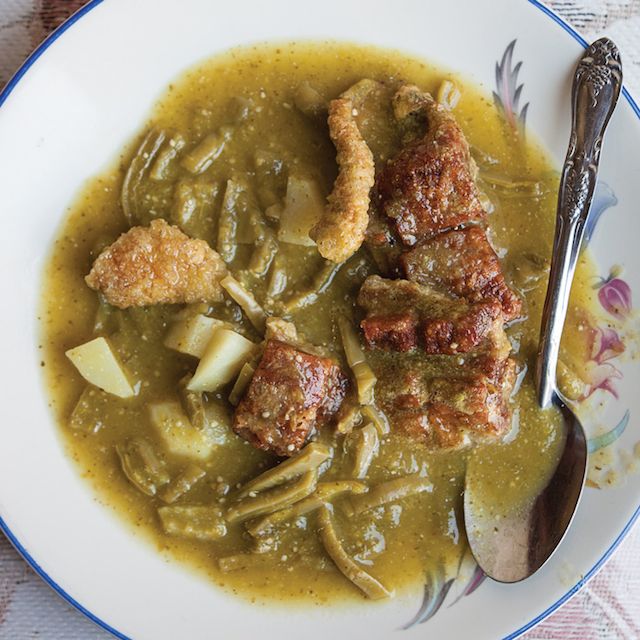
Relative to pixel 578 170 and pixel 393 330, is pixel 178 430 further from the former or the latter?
pixel 578 170

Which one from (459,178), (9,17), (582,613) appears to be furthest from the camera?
(582,613)

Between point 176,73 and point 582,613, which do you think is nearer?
point 176,73

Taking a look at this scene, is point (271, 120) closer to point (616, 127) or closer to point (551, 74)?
point (551, 74)

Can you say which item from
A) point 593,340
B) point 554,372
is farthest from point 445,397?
point 593,340

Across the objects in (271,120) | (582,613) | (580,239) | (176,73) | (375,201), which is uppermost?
(176,73)

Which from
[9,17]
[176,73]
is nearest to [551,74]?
[176,73]

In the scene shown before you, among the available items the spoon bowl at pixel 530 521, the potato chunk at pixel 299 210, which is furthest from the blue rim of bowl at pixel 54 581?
the potato chunk at pixel 299 210

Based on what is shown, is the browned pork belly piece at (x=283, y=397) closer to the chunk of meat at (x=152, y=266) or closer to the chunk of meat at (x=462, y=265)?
the chunk of meat at (x=152, y=266)

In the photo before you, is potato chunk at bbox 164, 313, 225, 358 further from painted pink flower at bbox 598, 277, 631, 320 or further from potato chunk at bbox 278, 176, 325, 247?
painted pink flower at bbox 598, 277, 631, 320
